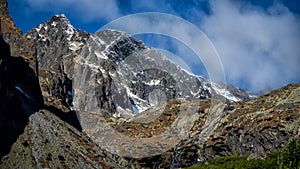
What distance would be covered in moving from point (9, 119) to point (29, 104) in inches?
1041

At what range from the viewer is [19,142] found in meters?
121

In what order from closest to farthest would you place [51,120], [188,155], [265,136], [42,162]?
[42,162]
[51,120]
[265,136]
[188,155]

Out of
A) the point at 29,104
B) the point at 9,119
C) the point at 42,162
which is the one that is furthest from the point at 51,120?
the point at 42,162

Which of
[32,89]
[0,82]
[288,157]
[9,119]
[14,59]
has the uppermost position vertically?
[14,59]

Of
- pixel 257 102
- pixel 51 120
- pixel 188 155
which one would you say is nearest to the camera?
pixel 51 120

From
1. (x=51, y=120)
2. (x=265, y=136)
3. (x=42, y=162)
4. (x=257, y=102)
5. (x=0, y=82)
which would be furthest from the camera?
(x=257, y=102)

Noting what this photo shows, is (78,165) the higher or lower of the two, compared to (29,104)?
lower

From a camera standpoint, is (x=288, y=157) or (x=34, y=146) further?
(x=34, y=146)

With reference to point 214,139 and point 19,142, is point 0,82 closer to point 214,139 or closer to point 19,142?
point 19,142

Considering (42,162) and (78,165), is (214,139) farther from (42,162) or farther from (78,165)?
(42,162)

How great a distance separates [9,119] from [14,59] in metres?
70.3

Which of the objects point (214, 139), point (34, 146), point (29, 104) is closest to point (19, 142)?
point (34, 146)

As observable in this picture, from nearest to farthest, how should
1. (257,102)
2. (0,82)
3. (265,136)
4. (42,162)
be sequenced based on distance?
(42,162)
(0,82)
(265,136)
(257,102)

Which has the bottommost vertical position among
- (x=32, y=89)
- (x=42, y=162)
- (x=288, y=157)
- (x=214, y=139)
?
(x=288, y=157)
